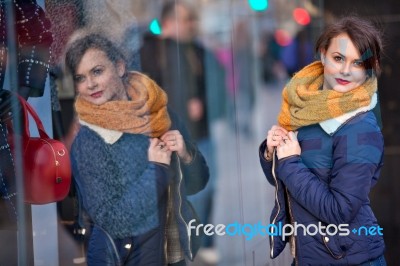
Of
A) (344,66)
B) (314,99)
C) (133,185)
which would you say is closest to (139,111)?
(133,185)

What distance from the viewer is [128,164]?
11.3 feet

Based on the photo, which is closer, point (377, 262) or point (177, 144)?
point (377, 262)

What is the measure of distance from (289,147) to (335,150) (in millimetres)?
187

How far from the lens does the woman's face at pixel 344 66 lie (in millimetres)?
2992

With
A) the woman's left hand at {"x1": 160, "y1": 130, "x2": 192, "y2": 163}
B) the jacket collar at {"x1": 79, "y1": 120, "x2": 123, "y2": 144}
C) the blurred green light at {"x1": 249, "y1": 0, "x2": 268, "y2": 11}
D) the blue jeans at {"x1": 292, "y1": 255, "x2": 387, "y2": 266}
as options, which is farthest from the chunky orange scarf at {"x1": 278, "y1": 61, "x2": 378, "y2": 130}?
the jacket collar at {"x1": 79, "y1": 120, "x2": 123, "y2": 144}

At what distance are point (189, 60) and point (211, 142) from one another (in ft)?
1.18

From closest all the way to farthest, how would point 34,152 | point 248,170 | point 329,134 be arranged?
point 329,134 < point 248,170 < point 34,152

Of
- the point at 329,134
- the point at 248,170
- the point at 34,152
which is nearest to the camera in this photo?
the point at 329,134

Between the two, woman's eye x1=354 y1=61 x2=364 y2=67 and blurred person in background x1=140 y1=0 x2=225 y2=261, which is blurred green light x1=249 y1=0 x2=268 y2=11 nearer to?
blurred person in background x1=140 y1=0 x2=225 y2=261

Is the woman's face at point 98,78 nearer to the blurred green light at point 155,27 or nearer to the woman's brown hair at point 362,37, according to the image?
the blurred green light at point 155,27

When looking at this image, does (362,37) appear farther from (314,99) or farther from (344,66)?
(314,99)

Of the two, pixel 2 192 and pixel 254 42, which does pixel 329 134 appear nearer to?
pixel 254 42

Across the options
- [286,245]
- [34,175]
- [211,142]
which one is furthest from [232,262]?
[34,175]

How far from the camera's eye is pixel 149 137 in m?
3.40
